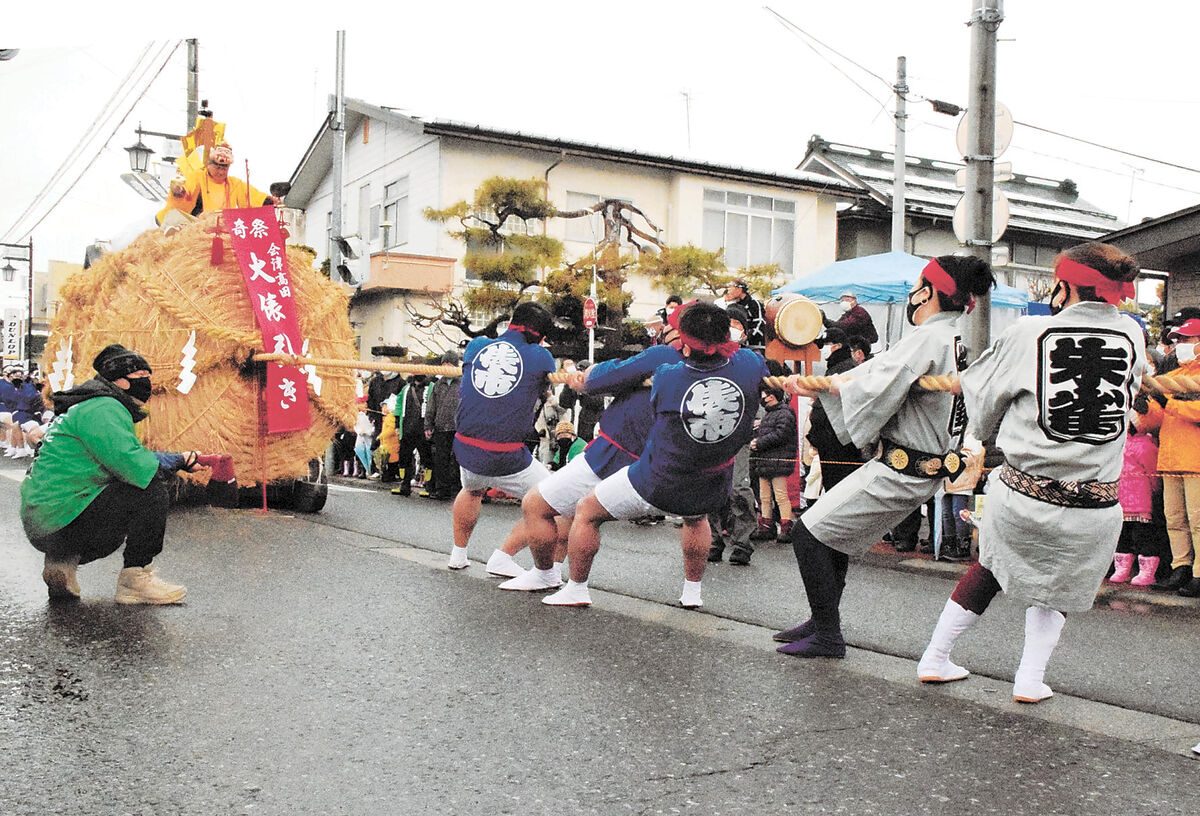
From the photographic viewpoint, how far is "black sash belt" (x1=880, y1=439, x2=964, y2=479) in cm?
455

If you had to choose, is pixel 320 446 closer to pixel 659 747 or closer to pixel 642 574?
pixel 642 574

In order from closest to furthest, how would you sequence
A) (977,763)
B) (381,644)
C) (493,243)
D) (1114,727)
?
(977,763), (1114,727), (381,644), (493,243)

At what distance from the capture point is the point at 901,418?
457cm

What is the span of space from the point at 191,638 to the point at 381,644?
34.7 inches

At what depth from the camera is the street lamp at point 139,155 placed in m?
18.6

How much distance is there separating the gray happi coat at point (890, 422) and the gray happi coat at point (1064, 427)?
1.27 ft

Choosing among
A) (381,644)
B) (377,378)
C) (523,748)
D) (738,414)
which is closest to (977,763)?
(523,748)

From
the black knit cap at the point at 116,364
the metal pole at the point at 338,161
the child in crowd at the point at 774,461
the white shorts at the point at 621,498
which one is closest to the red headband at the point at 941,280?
the white shorts at the point at 621,498

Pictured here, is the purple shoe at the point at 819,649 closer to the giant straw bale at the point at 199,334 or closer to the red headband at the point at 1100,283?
the red headband at the point at 1100,283

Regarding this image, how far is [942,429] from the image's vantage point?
459 centimetres

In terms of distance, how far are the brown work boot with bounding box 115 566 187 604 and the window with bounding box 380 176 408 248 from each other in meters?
19.8

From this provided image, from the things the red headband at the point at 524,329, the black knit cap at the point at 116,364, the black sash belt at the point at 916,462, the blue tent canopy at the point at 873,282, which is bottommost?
the black sash belt at the point at 916,462

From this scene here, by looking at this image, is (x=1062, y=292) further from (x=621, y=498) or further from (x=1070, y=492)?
(x=621, y=498)

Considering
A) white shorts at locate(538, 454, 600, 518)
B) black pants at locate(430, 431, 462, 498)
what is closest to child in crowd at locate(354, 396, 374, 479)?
black pants at locate(430, 431, 462, 498)
